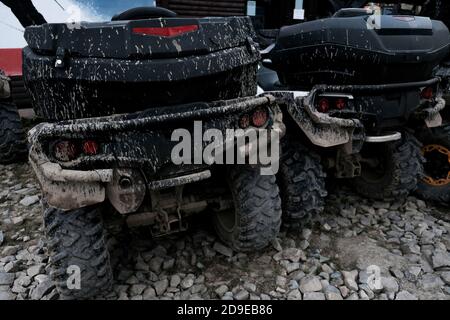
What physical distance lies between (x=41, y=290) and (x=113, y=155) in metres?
1.21

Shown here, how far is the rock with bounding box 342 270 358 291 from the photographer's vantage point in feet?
8.53

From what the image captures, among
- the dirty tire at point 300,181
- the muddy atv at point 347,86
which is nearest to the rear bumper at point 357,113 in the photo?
the muddy atv at point 347,86

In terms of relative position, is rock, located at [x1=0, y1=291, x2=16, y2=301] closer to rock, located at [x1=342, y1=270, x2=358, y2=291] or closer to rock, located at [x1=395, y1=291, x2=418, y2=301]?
rock, located at [x1=342, y1=270, x2=358, y2=291]

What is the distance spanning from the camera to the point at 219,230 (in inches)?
117

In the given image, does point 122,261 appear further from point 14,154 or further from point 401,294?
point 14,154

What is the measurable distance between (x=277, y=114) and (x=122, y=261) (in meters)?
1.53

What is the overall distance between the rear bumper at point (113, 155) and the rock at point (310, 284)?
110 centimetres

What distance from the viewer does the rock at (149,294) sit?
99.2 inches

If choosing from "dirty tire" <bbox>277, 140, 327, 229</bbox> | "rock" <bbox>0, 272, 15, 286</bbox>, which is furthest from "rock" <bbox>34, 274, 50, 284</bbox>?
"dirty tire" <bbox>277, 140, 327, 229</bbox>

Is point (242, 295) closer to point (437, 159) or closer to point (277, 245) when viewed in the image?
point (277, 245)

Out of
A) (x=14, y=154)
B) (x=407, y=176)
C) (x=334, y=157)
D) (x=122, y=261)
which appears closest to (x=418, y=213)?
(x=407, y=176)

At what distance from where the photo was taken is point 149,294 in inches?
100

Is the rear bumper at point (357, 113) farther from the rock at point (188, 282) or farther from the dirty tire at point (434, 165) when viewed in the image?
the rock at point (188, 282)

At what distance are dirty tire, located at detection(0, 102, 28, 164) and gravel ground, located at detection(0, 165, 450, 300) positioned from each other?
1425 millimetres
